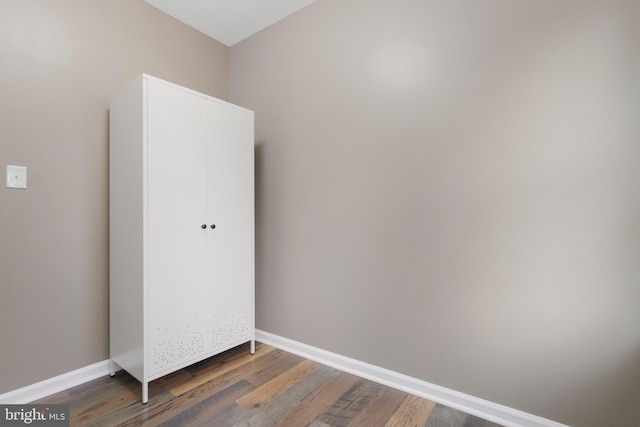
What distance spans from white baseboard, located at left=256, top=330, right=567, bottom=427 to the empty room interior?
13 millimetres

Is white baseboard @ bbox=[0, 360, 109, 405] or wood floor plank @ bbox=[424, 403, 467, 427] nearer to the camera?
wood floor plank @ bbox=[424, 403, 467, 427]

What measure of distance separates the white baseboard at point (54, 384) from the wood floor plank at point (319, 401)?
1252mm

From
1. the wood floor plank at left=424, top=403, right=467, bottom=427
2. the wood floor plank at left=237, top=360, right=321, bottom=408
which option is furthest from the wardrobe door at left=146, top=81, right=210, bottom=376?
the wood floor plank at left=424, top=403, right=467, bottom=427

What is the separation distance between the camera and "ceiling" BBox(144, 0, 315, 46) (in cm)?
219

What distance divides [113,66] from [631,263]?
3.00 m

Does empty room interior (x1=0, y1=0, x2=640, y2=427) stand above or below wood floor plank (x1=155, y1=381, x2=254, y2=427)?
above

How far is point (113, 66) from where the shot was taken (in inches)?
79.0

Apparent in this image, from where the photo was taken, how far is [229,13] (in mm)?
2301

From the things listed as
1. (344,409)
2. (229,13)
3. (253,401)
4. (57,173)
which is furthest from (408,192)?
(57,173)

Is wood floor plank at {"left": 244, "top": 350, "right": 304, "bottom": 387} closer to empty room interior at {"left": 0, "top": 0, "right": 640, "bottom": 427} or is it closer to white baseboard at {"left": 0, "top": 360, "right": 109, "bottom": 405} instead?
empty room interior at {"left": 0, "top": 0, "right": 640, "bottom": 427}

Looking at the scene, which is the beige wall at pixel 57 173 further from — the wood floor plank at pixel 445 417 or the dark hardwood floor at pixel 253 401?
the wood floor plank at pixel 445 417

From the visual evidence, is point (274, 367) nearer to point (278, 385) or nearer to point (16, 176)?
point (278, 385)

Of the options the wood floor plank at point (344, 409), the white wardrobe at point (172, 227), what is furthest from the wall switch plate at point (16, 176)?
the wood floor plank at point (344, 409)

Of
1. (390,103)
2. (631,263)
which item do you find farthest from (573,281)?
(390,103)
